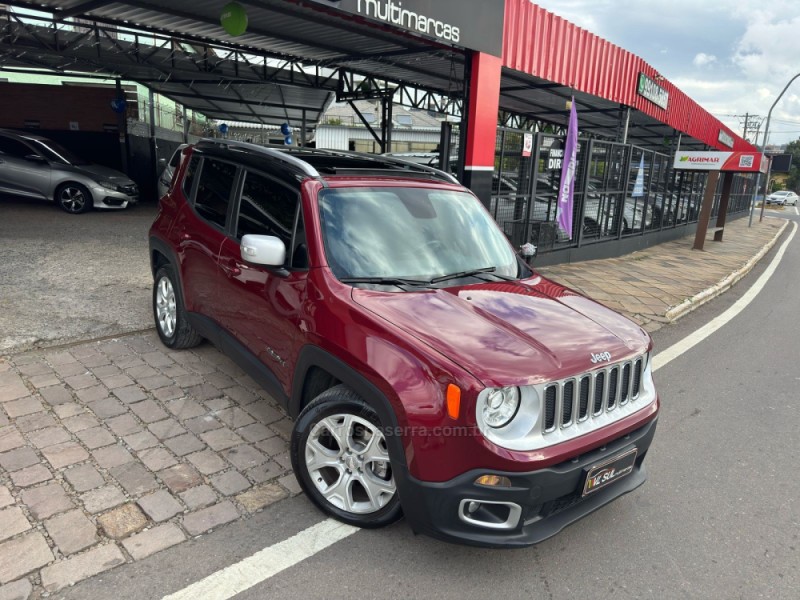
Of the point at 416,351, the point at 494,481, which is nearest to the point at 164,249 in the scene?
the point at 416,351

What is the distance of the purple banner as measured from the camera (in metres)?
9.89

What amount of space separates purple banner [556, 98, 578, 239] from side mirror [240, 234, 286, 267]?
8.03 m

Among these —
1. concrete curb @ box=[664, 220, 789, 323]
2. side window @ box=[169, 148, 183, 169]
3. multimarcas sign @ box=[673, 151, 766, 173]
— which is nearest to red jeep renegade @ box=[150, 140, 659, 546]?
side window @ box=[169, 148, 183, 169]

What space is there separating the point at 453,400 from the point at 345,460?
0.80 metres

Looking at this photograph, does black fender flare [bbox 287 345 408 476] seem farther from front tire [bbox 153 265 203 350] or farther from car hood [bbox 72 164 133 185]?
car hood [bbox 72 164 133 185]

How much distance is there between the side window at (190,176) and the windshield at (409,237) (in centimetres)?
184

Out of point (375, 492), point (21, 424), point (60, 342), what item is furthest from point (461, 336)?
point (60, 342)

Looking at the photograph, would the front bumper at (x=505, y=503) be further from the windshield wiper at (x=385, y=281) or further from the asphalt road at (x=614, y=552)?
the windshield wiper at (x=385, y=281)

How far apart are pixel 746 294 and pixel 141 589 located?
10.8m

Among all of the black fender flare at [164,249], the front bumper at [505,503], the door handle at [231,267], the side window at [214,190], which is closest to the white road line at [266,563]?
the front bumper at [505,503]

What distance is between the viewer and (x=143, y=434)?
11.9 ft

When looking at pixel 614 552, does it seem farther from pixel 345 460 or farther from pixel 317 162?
pixel 317 162

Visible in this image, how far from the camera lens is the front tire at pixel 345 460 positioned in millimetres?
2703

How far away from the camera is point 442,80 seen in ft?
46.6
